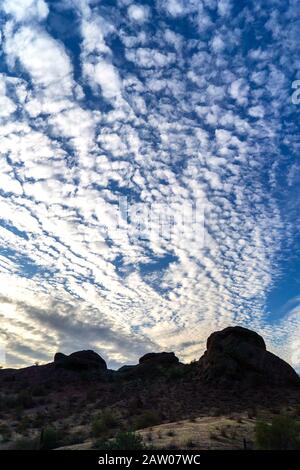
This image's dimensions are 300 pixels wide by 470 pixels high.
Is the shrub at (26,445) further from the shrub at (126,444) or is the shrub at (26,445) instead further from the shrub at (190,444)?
the shrub at (190,444)

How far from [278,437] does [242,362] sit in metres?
22.4

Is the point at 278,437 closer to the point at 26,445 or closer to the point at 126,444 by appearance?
the point at 126,444

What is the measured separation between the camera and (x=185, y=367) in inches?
1826

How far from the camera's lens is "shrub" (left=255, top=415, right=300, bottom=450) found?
60.6 feet

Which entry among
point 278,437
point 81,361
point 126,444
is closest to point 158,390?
point 81,361

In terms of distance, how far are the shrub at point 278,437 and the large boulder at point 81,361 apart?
38.9 meters

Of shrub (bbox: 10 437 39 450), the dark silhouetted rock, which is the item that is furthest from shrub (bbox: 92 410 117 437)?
the dark silhouetted rock

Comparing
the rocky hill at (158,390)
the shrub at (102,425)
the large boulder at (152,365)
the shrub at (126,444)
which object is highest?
the large boulder at (152,365)

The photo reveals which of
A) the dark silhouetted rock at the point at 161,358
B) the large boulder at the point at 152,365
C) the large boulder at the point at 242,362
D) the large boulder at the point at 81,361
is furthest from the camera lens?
the large boulder at the point at 81,361

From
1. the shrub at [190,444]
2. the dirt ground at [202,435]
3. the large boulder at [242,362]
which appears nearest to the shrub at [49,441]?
the dirt ground at [202,435]

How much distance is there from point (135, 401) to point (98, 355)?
962 inches

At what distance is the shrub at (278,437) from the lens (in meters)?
18.5

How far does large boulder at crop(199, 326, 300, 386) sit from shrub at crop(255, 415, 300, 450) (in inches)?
740

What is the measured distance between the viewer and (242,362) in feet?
133
